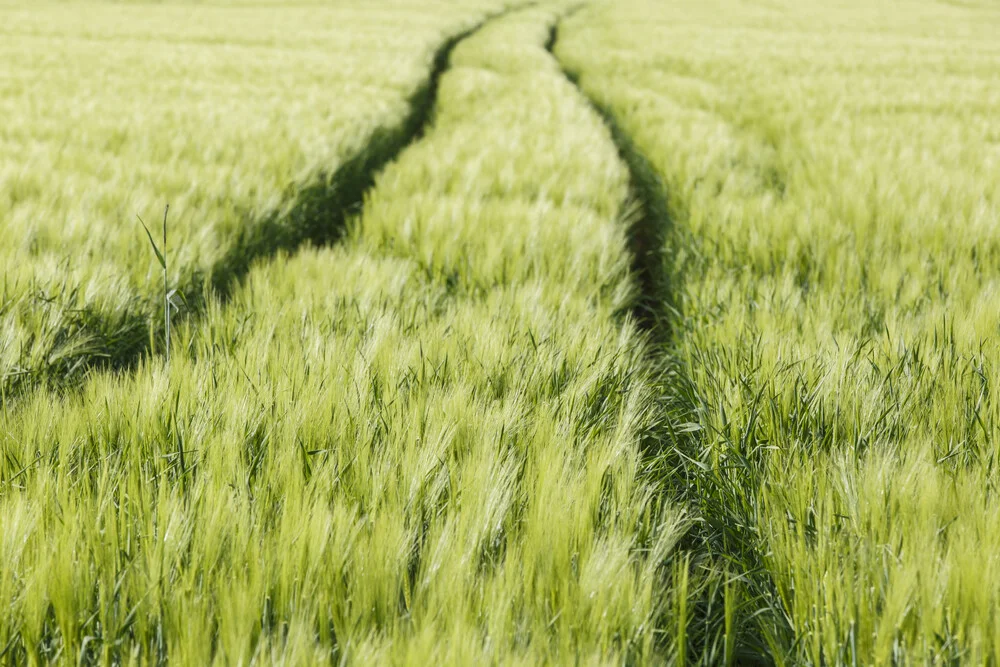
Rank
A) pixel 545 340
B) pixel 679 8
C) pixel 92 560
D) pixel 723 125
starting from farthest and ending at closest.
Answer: pixel 679 8, pixel 723 125, pixel 545 340, pixel 92 560

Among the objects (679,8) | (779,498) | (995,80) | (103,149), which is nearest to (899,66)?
(995,80)

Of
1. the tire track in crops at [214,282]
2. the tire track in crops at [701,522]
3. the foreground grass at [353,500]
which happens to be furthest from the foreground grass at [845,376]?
the tire track in crops at [214,282]

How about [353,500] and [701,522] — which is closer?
[353,500]

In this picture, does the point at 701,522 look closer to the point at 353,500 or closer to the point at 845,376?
the point at 845,376

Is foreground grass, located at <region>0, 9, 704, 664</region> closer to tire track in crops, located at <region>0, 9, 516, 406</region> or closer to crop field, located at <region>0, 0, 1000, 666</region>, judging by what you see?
crop field, located at <region>0, 0, 1000, 666</region>

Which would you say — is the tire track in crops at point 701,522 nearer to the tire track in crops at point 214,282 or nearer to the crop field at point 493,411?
→ the crop field at point 493,411

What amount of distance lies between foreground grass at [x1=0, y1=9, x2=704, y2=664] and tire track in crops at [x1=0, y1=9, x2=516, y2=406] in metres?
0.20

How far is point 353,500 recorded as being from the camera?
0.91 meters

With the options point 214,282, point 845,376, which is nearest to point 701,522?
point 845,376

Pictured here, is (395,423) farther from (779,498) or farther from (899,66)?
(899,66)

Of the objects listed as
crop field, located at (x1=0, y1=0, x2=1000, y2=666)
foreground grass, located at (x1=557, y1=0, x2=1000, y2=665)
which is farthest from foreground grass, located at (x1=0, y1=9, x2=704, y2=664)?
foreground grass, located at (x1=557, y1=0, x2=1000, y2=665)

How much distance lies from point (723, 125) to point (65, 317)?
4639 millimetres

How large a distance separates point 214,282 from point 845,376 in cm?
188

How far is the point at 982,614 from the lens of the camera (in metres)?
0.70
